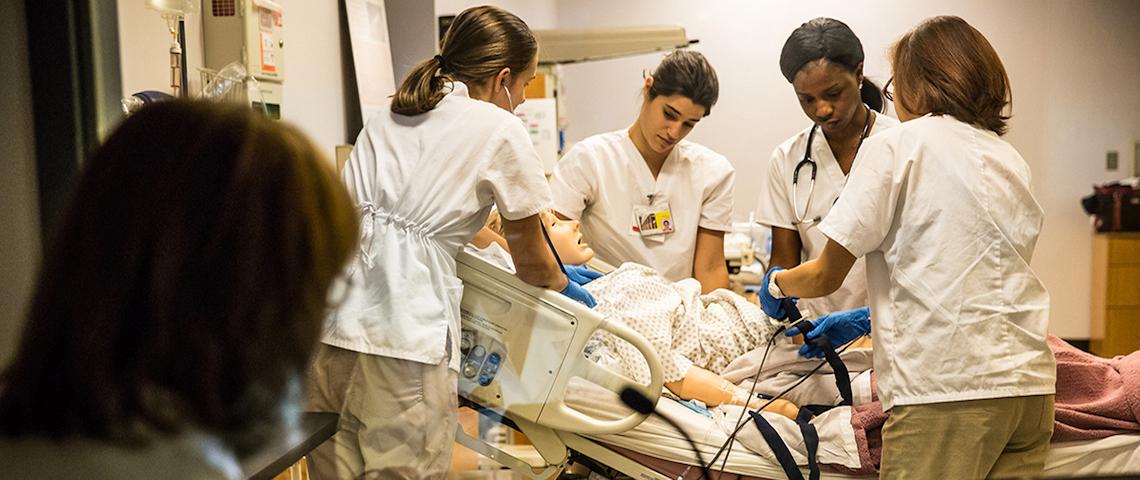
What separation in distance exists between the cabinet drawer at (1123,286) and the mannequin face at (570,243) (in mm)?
927

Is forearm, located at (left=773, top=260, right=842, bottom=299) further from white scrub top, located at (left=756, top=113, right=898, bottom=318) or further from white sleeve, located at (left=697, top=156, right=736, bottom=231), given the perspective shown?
white sleeve, located at (left=697, top=156, right=736, bottom=231)

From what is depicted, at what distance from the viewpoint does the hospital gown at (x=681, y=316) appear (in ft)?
5.99

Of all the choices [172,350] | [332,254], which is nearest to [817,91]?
[332,254]

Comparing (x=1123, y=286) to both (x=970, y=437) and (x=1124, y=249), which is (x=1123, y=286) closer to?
(x=1124, y=249)

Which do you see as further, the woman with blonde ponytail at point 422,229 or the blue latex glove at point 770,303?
the blue latex glove at point 770,303

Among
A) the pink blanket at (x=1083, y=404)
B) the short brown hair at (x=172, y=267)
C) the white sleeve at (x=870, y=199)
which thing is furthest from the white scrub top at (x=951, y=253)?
the short brown hair at (x=172, y=267)

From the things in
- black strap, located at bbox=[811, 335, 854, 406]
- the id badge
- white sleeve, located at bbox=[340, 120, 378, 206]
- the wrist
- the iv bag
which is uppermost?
the iv bag

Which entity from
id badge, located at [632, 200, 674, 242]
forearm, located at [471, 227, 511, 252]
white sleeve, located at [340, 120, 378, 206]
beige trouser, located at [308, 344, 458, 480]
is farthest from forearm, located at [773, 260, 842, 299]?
white sleeve, located at [340, 120, 378, 206]

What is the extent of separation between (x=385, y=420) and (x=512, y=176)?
1.38ft

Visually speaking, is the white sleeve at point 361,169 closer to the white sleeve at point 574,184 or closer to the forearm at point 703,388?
the white sleeve at point 574,184

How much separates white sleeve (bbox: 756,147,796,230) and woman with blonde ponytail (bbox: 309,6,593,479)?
1.52 ft

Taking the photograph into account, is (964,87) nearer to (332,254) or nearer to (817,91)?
(817,91)

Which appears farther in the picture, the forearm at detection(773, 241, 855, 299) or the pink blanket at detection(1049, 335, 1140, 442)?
the pink blanket at detection(1049, 335, 1140, 442)

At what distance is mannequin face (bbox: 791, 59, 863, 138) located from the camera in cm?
157
